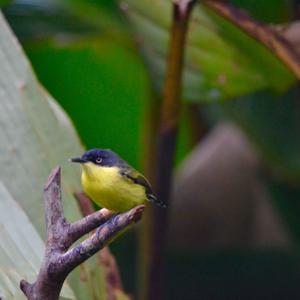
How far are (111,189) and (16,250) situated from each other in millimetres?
155

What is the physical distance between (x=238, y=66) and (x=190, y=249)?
1.09m

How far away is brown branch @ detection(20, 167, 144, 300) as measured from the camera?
82 centimetres

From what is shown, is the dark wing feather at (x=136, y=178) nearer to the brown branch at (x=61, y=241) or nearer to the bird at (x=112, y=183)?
the bird at (x=112, y=183)

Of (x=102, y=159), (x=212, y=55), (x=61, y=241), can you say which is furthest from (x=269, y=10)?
(x=61, y=241)

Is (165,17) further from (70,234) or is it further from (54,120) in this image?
(70,234)

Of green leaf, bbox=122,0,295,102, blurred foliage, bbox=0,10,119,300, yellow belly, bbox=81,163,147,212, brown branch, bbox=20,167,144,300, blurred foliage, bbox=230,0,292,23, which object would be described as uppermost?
brown branch, bbox=20,167,144,300

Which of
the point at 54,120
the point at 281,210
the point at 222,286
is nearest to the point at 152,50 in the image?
the point at 54,120

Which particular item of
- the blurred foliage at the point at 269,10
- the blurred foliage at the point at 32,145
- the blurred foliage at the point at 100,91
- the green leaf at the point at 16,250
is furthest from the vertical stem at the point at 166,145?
the blurred foliage at the point at 100,91

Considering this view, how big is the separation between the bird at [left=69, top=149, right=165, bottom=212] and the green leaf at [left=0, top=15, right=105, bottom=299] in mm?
220

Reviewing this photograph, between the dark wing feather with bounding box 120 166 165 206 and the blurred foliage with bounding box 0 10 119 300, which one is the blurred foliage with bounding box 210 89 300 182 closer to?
the blurred foliage with bounding box 0 10 119 300

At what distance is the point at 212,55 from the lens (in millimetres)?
1803

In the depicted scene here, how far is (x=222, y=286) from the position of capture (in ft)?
8.82

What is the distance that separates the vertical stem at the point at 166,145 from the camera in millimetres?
1484

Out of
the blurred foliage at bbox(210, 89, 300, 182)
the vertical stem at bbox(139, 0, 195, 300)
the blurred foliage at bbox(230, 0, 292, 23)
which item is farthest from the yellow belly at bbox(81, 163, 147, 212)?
the blurred foliage at bbox(210, 89, 300, 182)
